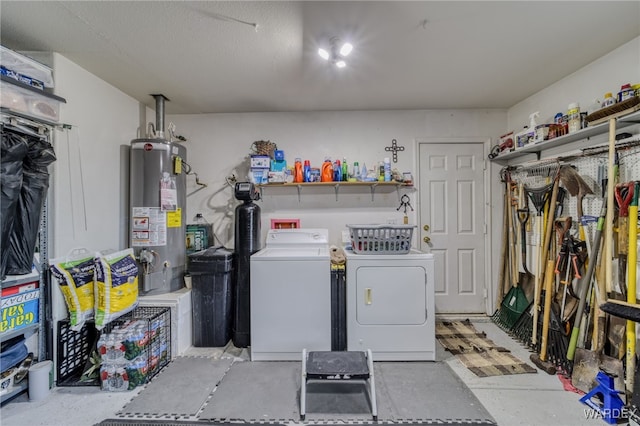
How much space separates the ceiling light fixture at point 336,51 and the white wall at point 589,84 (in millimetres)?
1939

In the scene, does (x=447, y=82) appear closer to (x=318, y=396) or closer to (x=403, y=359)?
(x=403, y=359)

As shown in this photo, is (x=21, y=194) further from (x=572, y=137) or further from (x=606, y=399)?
(x=572, y=137)

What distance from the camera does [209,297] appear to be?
2.61 metres

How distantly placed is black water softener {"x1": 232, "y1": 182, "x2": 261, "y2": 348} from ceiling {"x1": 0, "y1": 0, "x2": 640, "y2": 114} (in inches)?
43.5

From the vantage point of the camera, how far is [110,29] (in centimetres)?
177

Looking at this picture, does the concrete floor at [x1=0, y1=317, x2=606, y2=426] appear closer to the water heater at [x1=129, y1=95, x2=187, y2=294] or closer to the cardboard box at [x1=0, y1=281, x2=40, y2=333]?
the cardboard box at [x1=0, y1=281, x2=40, y2=333]

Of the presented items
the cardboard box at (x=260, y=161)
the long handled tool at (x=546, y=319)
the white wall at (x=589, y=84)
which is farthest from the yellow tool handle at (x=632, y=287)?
the cardboard box at (x=260, y=161)

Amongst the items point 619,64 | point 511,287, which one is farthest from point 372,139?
point 511,287

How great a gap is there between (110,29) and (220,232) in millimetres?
2065

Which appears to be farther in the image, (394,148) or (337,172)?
(394,148)

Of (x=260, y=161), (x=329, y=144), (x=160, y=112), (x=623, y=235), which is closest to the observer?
(x=623, y=235)

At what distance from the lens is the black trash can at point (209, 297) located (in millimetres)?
2602

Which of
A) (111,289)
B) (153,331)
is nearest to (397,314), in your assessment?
(153,331)

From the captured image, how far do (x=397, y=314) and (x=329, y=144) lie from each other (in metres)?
1.96
